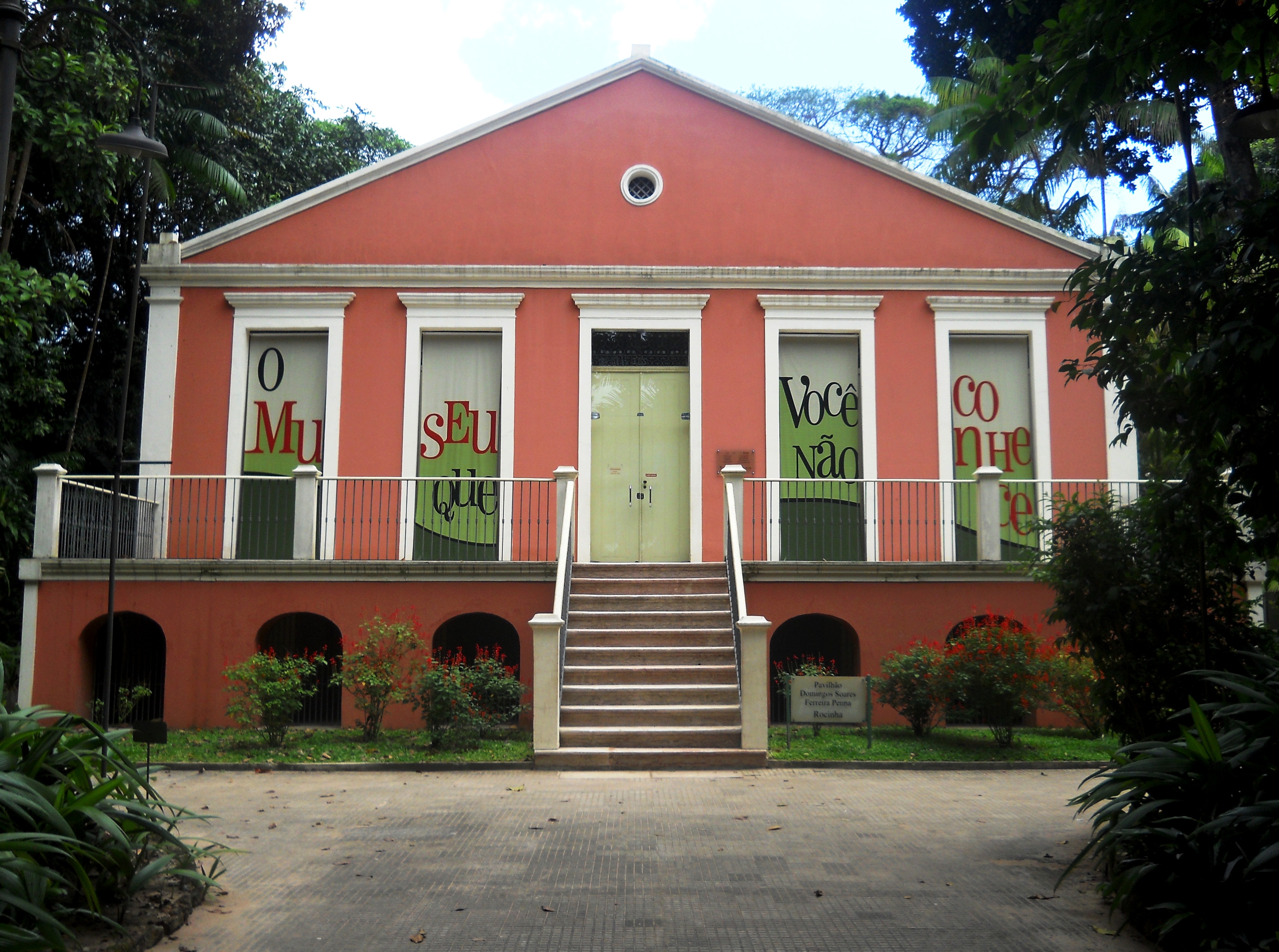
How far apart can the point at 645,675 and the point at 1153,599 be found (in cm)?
520

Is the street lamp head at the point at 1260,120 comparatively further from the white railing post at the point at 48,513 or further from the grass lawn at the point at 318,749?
the white railing post at the point at 48,513

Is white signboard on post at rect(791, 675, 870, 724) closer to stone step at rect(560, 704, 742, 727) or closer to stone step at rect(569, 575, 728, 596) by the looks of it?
stone step at rect(560, 704, 742, 727)

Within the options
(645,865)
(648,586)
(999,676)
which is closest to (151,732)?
(645,865)

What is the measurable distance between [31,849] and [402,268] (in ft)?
32.9

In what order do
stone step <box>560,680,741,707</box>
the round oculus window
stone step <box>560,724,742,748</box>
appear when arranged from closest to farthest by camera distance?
stone step <box>560,724,742,748</box> → stone step <box>560,680,741,707</box> → the round oculus window

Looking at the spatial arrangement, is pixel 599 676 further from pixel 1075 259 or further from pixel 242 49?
pixel 242 49

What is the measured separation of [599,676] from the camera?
403 inches

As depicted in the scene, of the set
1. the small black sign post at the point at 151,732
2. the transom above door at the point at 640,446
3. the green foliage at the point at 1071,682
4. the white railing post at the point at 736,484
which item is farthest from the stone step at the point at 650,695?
the small black sign post at the point at 151,732

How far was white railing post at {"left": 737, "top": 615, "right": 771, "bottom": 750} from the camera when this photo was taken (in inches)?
368

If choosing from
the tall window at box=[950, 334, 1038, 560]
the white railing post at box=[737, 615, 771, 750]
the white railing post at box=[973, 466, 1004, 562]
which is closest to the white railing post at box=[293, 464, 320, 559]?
the white railing post at box=[737, 615, 771, 750]

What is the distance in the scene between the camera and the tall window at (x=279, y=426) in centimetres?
1273

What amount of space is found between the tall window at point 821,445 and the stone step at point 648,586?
149cm

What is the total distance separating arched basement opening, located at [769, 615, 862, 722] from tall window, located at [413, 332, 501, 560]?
3.64m

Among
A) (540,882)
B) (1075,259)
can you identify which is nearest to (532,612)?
(540,882)
